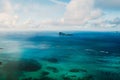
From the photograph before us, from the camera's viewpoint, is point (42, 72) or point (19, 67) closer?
point (42, 72)

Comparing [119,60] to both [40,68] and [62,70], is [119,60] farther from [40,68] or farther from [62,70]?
[40,68]

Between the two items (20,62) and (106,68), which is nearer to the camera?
(106,68)

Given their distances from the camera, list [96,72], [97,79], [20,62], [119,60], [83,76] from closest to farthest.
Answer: [97,79]
[83,76]
[96,72]
[20,62]
[119,60]

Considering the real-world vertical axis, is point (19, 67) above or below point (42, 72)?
above

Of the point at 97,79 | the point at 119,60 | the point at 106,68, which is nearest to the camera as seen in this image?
the point at 97,79

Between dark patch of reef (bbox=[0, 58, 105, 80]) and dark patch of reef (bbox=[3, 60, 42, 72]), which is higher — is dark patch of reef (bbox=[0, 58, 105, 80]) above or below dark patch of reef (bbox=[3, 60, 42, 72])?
below

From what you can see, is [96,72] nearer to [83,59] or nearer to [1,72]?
[83,59]

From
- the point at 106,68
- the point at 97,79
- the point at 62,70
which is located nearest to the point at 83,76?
the point at 97,79

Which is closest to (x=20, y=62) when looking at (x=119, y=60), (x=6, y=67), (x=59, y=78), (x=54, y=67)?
(x=6, y=67)

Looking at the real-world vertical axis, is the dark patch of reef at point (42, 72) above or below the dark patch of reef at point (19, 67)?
below

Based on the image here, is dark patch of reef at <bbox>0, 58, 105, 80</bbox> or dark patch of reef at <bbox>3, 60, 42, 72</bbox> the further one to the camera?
dark patch of reef at <bbox>3, 60, 42, 72</bbox>

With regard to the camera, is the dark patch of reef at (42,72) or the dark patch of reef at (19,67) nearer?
the dark patch of reef at (42,72)
